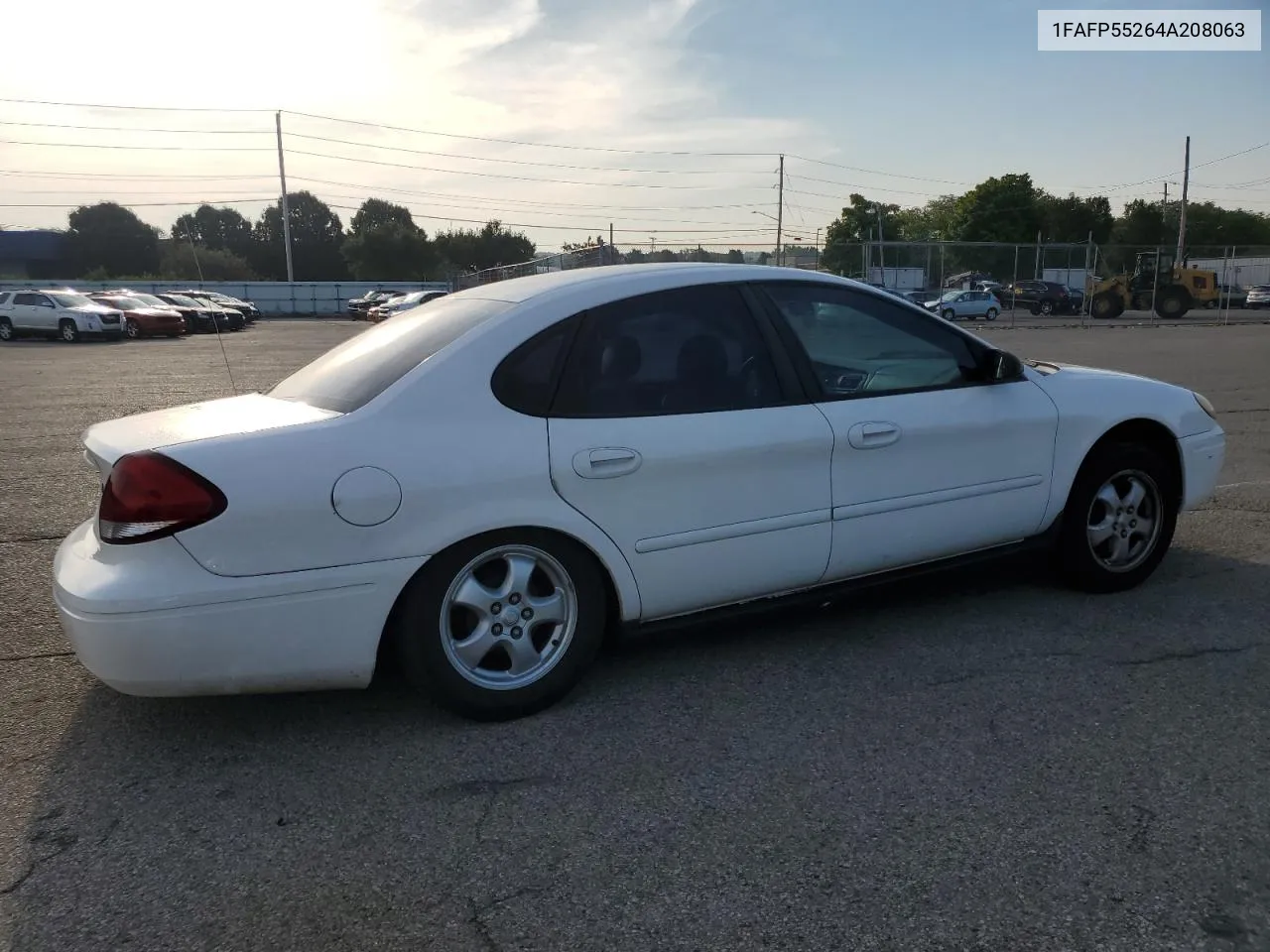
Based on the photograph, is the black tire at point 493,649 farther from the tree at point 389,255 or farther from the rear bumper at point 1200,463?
→ the tree at point 389,255

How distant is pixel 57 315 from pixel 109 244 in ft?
231

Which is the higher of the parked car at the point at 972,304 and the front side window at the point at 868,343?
the front side window at the point at 868,343

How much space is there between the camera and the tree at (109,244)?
3654 inches

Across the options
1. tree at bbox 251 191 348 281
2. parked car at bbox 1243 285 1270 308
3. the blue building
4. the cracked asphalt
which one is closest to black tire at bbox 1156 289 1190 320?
parked car at bbox 1243 285 1270 308

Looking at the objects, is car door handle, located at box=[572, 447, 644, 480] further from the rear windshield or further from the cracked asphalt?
the cracked asphalt

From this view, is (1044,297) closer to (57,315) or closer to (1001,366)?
(57,315)

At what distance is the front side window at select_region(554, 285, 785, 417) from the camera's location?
3553 mm

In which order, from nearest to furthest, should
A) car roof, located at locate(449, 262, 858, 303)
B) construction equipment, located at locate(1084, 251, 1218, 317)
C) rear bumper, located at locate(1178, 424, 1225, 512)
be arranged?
car roof, located at locate(449, 262, 858, 303) → rear bumper, located at locate(1178, 424, 1225, 512) → construction equipment, located at locate(1084, 251, 1218, 317)

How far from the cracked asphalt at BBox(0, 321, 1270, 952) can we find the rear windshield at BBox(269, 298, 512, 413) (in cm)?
108

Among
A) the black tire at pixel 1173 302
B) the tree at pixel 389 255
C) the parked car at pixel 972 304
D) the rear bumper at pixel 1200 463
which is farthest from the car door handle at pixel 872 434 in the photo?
the tree at pixel 389 255

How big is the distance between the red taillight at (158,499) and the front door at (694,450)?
1066mm

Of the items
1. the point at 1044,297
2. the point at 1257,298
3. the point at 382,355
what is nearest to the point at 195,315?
the point at 1044,297

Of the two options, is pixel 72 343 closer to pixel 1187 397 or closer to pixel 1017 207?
pixel 1187 397

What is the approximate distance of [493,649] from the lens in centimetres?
339
